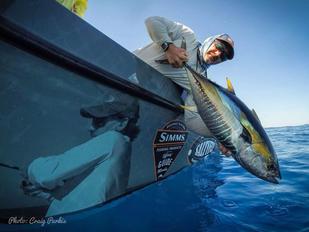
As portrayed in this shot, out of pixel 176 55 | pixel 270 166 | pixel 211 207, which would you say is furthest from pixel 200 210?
pixel 176 55

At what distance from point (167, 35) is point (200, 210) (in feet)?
6.12

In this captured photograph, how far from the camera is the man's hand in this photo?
100 inches

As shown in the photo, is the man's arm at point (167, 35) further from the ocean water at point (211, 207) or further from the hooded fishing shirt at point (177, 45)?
the ocean water at point (211, 207)

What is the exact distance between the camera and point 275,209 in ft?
8.74

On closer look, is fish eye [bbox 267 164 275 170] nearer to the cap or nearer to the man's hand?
the man's hand

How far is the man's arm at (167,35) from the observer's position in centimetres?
257

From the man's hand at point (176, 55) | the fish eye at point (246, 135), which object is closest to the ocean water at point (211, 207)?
the fish eye at point (246, 135)

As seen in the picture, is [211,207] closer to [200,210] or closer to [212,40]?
[200,210]

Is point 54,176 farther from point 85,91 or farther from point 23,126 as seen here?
point 85,91

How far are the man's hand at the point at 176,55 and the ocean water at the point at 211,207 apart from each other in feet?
4.75

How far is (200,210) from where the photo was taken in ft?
8.61

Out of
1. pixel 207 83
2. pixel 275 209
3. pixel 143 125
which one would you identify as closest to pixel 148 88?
pixel 143 125

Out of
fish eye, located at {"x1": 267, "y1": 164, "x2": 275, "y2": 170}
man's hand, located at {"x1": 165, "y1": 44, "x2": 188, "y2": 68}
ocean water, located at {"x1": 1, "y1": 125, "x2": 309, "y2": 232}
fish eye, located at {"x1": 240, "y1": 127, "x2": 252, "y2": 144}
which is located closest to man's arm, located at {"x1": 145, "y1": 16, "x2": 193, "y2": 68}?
man's hand, located at {"x1": 165, "y1": 44, "x2": 188, "y2": 68}

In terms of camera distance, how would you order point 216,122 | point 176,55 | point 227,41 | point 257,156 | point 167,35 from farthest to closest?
point 227,41 → point 167,35 → point 176,55 → point 216,122 → point 257,156
